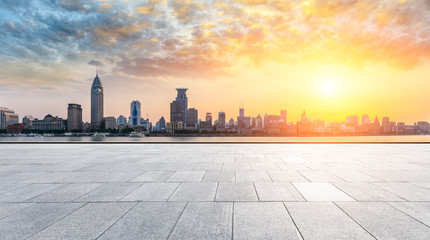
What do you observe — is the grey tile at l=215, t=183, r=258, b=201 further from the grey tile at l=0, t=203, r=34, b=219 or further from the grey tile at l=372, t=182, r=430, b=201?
the grey tile at l=0, t=203, r=34, b=219

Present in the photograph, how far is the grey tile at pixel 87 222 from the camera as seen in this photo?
491cm

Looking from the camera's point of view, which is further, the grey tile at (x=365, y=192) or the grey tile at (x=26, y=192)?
the grey tile at (x=26, y=192)

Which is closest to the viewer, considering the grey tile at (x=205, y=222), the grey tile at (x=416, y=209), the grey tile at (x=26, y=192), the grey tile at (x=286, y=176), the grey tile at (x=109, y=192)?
the grey tile at (x=205, y=222)

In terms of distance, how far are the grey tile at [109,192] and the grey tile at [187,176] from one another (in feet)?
4.88

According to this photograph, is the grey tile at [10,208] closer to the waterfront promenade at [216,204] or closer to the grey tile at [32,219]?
the waterfront promenade at [216,204]

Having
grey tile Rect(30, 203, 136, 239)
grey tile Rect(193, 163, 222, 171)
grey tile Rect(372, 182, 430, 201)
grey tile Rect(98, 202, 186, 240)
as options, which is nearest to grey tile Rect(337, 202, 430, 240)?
grey tile Rect(372, 182, 430, 201)

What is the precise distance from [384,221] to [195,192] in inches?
199

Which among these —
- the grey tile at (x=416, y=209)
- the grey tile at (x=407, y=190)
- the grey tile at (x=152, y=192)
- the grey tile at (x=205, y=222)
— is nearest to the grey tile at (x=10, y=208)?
the grey tile at (x=152, y=192)

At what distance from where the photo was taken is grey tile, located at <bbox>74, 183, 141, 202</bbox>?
7168mm

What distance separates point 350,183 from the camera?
353 inches

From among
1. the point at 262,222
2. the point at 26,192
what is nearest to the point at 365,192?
the point at 262,222

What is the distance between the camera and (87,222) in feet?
18.0

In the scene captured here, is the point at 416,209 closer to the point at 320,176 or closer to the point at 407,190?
the point at 407,190

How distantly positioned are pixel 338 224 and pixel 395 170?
8.38 meters
